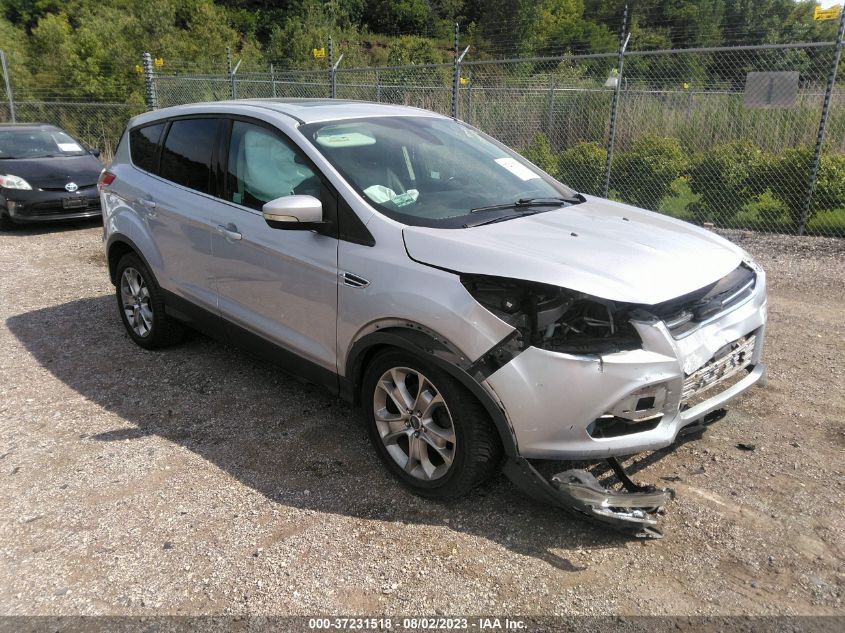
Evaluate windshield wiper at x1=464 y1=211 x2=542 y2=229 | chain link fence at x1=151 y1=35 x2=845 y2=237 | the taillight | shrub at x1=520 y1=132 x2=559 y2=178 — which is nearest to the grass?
chain link fence at x1=151 y1=35 x2=845 y2=237

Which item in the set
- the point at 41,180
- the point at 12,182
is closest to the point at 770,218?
the point at 41,180

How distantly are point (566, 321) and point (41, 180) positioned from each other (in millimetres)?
9273

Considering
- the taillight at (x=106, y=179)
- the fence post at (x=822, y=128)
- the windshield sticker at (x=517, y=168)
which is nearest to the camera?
the windshield sticker at (x=517, y=168)

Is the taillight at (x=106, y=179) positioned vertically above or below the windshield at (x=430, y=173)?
below

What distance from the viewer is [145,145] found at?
4879 millimetres

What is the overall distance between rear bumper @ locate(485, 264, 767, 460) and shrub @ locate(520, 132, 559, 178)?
9.34 meters

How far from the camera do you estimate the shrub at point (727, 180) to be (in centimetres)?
973

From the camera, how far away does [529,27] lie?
168 feet

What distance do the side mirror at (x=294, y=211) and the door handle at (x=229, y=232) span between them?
622mm

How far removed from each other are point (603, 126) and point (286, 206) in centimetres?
1160

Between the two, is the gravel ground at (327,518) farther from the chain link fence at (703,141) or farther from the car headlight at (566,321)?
the chain link fence at (703,141)

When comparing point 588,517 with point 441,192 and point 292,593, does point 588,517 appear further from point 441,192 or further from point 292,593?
point 441,192

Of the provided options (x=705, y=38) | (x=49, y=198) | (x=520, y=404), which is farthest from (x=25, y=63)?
(x=705, y=38)

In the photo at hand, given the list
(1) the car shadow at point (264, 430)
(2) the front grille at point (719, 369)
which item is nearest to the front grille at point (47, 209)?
(1) the car shadow at point (264, 430)
